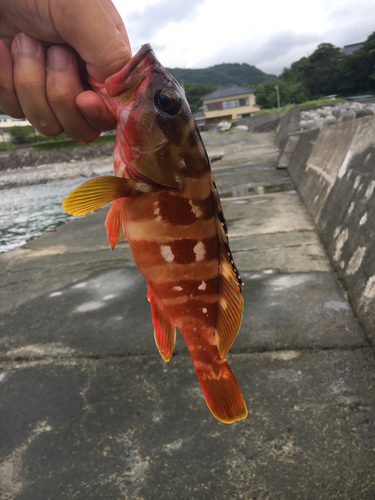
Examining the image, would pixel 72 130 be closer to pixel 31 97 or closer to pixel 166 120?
pixel 31 97

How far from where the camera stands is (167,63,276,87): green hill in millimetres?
156875

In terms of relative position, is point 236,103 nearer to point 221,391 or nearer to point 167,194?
point 167,194

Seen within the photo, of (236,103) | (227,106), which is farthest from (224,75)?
(236,103)

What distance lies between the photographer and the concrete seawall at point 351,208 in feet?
9.86

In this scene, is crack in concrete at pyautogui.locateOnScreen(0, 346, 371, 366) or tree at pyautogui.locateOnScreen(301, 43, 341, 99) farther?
tree at pyautogui.locateOnScreen(301, 43, 341, 99)

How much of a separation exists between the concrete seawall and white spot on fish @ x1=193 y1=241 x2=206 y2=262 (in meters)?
2.12

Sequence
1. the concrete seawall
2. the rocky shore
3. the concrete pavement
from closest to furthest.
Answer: the concrete pavement
the concrete seawall
the rocky shore

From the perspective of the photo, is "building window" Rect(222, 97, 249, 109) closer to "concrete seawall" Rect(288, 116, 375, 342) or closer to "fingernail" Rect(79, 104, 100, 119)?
"concrete seawall" Rect(288, 116, 375, 342)

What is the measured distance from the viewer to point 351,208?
Answer: 3725mm

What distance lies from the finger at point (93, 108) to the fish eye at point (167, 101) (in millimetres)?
188

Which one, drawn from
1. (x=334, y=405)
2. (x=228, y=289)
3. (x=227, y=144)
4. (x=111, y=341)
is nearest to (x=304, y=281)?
(x=334, y=405)

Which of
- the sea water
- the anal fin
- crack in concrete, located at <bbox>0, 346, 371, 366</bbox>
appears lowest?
the sea water

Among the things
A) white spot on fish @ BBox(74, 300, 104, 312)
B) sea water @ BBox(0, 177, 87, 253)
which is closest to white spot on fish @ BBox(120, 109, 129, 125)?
white spot on fish @ BBox(74, 300, 104, 312)

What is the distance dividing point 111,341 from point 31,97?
99.7 inches
